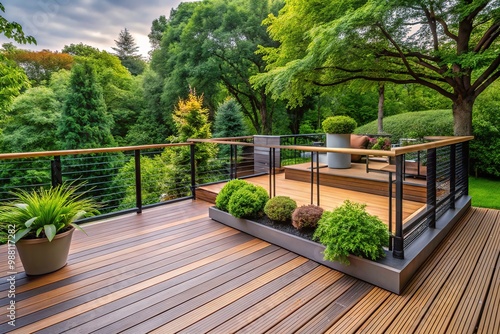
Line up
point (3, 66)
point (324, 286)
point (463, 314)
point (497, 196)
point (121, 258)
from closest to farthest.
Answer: point (463, 314)
point (324, 286)
point (121, 258)
point (497, 196)
point (3, 66)

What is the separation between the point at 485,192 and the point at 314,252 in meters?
5.08

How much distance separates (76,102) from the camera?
38.8 feet

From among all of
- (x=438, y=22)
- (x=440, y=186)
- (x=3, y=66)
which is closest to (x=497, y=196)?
(x=440, y=186)

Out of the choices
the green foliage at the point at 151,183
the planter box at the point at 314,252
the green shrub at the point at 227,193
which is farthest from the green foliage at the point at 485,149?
the green foliage at the point at 151,183

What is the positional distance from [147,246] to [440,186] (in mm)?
3376

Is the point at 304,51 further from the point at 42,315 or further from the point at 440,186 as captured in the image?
the point at 42,315

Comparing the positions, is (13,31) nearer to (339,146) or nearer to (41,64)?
(339,146)

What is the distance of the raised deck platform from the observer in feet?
13.5

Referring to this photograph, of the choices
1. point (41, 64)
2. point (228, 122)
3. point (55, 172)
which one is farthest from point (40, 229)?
point (41, 64)

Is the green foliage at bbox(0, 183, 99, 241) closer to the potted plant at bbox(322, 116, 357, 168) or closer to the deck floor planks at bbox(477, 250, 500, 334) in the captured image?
the deck floor planks at bbox(477, 250, 500, 334)

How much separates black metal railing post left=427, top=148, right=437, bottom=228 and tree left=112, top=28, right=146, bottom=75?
27.0 meters

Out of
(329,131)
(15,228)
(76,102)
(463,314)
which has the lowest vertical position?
(463,314)

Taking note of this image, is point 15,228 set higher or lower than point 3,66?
lower

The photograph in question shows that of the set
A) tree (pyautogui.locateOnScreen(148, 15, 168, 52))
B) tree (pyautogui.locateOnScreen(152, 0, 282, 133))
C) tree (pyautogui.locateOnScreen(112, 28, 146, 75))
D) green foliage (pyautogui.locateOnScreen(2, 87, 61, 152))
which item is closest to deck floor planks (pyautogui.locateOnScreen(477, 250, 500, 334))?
tree (pyautogui.locateOnScreen(152, 0, 282, 133))
